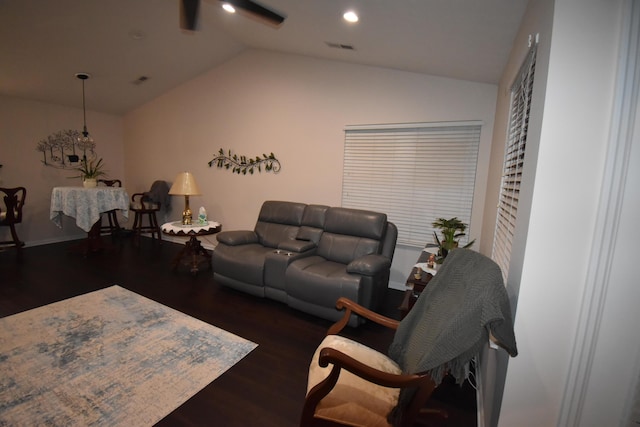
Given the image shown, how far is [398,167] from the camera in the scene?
10.9 ft

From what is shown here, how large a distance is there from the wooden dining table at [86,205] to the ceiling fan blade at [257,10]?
368 centimetres

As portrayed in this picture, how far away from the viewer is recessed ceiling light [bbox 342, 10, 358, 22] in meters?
2.09

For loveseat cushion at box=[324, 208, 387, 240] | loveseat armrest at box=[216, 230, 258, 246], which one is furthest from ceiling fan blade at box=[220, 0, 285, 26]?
loveseat armrest at box=[216, 230, 258, 246]

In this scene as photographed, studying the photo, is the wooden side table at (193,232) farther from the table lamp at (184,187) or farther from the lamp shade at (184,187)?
the lamp shade at (184,187)

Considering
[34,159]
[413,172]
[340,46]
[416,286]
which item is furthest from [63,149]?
[416,286]

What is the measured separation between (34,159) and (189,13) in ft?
14.7

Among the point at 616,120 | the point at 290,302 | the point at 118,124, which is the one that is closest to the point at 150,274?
the point at 290,302

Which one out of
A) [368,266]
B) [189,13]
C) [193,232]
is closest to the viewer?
[189,13]

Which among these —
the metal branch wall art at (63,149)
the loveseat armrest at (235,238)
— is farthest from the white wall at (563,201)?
the metal branch wall art at (63,149)

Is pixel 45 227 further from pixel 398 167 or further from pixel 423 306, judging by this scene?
pixel 423 306

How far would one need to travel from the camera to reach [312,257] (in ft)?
10.1

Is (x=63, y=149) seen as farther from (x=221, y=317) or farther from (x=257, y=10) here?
(x=257, y=10)

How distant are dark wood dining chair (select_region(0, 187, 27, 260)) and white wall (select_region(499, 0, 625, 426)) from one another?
5838 mm

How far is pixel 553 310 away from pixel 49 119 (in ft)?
22.5
